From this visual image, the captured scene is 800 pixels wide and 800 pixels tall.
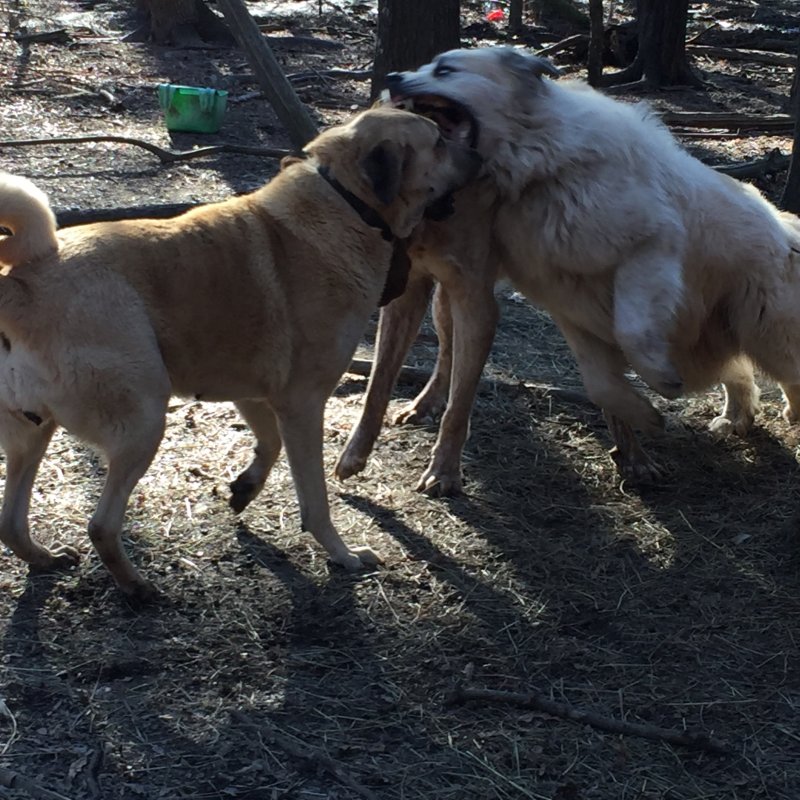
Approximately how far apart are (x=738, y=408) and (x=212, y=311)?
3.05 m

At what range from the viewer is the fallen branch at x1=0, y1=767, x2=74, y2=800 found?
3070 millimetres

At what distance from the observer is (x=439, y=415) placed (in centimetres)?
603

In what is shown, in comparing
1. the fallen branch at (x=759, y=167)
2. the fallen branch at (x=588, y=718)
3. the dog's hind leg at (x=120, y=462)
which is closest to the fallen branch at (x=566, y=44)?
the fallen branch at (x=759, y=167)

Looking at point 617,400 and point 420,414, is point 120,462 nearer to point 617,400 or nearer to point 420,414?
point 617,400

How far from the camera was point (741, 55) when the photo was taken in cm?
1809

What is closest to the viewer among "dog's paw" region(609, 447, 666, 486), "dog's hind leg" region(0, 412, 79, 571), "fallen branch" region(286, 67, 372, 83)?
"dog's hind leg" region(0, 412, 79, 571)

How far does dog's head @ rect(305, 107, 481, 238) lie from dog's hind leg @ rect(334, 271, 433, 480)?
796 mm

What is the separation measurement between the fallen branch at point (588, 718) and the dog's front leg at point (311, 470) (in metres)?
0.94

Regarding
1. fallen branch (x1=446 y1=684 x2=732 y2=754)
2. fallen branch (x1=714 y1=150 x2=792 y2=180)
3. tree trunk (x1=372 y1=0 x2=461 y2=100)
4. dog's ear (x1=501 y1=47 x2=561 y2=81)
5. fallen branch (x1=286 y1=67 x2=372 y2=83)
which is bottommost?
fallen branch (x1=286 y1=67 x2=372 y2=83)

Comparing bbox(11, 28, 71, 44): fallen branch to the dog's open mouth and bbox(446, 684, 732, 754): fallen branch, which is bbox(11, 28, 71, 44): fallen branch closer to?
the dog's open mouth

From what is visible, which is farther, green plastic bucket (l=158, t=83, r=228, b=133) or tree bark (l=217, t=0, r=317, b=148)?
green plastic bucket (l=158, t=83, r=228, b=133)

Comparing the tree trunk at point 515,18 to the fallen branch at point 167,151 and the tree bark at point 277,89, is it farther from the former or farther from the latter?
the tree bark at point 277,89

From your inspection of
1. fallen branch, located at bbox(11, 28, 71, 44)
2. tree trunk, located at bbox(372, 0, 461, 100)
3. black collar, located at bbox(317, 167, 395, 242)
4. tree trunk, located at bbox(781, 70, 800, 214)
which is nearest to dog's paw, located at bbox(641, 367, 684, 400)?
black collar, located at bbox(317, 167, 395, 242)

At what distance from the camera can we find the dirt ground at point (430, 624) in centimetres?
329
